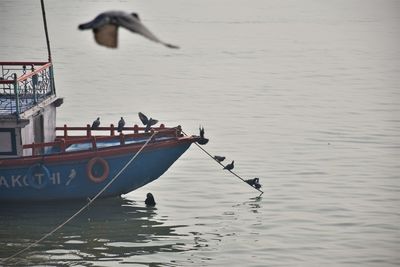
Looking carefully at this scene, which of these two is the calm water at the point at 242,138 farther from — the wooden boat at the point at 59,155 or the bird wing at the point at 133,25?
the bird wing at the point at 133,25

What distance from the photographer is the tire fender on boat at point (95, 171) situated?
82.4 ft

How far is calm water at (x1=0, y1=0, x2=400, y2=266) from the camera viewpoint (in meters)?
24.0

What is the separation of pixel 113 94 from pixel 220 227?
24397mm

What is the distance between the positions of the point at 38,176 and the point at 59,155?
675mm

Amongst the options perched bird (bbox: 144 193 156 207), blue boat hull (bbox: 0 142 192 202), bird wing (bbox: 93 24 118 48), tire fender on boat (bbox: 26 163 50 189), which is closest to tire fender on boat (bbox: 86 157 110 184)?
blue boat hull (bbox: 0 142 192 202)

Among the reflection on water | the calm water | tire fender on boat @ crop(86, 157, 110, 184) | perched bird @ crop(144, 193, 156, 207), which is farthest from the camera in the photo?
perched bird @ crop(144, 193, 156, 207)

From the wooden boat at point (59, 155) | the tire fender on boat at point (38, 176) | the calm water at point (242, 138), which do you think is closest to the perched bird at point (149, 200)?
the calm water at point (242, 138)

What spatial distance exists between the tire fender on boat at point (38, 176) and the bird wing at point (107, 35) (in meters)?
13.7

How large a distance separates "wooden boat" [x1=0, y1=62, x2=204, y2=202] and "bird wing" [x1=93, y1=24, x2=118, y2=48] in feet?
42.7

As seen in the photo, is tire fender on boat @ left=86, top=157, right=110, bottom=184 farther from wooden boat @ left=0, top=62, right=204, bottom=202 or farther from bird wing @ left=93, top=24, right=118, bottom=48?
bird wing @ left=93, top=24, right=118, bottom=48

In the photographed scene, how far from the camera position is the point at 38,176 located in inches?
979

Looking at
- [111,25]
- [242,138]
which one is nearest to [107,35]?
[111,25]

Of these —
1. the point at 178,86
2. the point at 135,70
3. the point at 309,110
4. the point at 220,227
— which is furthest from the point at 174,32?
the point at 220,227

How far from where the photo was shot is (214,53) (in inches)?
2675
